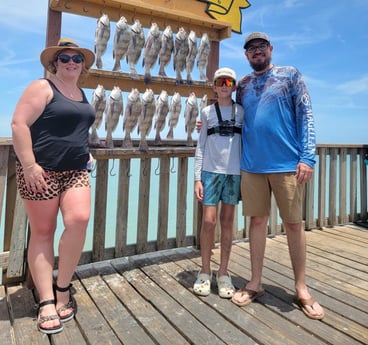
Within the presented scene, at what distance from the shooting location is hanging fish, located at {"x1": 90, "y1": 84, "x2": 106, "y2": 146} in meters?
2.67

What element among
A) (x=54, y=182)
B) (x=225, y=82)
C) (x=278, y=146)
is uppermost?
(x=225, y=82)

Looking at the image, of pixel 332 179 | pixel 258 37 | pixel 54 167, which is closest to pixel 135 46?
pixel 258 37

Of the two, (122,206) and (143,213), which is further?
(143,213)

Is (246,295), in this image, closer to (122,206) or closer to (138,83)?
(122,206)

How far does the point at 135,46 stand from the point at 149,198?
1.44 metres

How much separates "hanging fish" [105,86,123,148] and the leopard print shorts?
0.69 m

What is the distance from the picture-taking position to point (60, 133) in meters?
2.01

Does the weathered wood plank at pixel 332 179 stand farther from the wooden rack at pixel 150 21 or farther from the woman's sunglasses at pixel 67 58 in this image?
the woman's sunglasses at pixel 67 58

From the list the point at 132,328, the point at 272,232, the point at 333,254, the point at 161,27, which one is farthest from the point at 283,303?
the point at 161,27

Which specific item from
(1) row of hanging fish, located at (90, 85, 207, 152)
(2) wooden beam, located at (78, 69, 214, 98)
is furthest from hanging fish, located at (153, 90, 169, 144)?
(2) wooden beam, located at (78, 69, 214, 98)

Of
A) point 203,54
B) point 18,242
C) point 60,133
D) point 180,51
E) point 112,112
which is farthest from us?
point 203,54

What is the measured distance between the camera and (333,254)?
3490mm

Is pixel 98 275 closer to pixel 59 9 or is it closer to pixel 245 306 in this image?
pixel 245 306

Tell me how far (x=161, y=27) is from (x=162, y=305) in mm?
Answer: 2420
